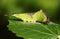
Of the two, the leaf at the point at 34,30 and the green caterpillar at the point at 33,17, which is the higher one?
the green caterpillar at the point at 33,17

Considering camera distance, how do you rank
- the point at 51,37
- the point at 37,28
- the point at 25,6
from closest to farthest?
1. the point at 51,37
2. the point at 37,28
3. the point at 25,6

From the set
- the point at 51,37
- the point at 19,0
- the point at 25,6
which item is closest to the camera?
the point at 51,37

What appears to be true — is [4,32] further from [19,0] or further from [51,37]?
[19,0]

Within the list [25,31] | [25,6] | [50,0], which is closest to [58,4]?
[50,0]

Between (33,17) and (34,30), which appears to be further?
(33,17)

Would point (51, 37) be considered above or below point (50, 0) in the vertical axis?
below

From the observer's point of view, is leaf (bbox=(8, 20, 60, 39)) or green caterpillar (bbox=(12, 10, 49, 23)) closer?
leaf (bbox=(8, 20, 60, 39))

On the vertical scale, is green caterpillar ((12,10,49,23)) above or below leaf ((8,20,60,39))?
above

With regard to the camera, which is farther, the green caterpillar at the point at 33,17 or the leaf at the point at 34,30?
the green caterpillar at the point at 33,17
